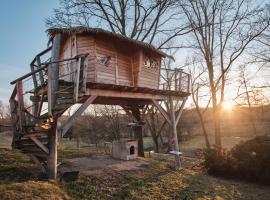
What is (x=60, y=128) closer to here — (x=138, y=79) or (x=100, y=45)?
(x=100, y=45)

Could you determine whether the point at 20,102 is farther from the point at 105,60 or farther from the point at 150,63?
the point at 150,63

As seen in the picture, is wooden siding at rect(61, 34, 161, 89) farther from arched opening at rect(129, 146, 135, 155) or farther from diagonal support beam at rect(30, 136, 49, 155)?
arched opening at rect(129, 146, 135, 155)

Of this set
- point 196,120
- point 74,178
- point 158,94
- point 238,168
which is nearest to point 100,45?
point 158,94

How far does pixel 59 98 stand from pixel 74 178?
380cm

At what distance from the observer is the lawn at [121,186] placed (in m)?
6.75

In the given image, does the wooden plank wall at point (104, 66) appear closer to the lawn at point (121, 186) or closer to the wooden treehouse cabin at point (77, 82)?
the wooden treehouse cabin at point (77, 82)

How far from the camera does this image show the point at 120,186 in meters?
8.38

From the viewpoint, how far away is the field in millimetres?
6758

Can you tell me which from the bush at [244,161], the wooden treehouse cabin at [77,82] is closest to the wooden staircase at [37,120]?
the wooden treehouse cabin at [77,82]

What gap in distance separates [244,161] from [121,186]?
300 inches

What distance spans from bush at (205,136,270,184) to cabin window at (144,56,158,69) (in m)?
5.83

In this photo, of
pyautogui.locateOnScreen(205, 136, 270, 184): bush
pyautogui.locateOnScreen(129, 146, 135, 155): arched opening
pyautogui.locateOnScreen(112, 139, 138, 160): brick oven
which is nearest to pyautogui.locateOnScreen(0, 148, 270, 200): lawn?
pyautogui.locateOnScreen(205, 136, 270, 184): bush

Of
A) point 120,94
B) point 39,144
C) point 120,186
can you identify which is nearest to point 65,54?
point 120,94

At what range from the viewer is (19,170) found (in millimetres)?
8773
